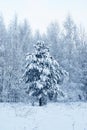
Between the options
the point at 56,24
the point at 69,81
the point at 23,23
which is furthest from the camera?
the point at 23,23

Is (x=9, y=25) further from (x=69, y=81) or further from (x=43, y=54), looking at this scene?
(x=43, y=54)

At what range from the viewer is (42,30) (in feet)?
162

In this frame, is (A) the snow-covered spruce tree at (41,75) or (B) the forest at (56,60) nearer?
(A) the snow-covered spruce tree at (41,75)

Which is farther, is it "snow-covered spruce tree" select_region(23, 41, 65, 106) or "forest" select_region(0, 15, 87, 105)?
"forest" select_region(0, 15, 87, 105)

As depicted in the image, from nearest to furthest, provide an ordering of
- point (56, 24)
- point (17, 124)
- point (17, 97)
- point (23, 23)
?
point (17, 124)
point (17, 97)
point (56, 24)
point (23, 23)

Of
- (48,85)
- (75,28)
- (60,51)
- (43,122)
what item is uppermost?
(75,28)

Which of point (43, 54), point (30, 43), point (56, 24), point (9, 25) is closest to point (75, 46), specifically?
point (56, 24)

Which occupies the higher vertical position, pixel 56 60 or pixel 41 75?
pixel 56 60

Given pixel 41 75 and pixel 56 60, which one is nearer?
pixel 41 75

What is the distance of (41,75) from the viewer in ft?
64.6

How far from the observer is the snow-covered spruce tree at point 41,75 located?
64.0 feet

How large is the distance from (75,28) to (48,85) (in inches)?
688

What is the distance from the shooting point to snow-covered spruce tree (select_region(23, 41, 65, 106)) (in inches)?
768

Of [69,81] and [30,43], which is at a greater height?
[30,43]
